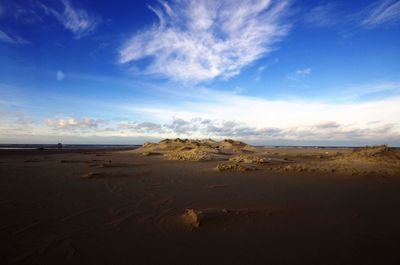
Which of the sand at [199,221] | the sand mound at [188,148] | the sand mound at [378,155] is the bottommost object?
the sand at [199,221]

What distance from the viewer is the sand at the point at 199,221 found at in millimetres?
3414

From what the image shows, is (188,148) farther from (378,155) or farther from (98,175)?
(378,155)

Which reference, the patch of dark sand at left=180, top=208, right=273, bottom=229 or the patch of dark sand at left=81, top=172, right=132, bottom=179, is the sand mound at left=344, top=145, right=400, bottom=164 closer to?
the patch of dark sand at left=180, top=208, right=273, bottom=229

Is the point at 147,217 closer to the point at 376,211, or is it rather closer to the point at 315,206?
the point at 315,206

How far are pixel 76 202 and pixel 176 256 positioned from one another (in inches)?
138

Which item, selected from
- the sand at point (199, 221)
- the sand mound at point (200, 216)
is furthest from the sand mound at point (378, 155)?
the sand mound at point (200, 216)

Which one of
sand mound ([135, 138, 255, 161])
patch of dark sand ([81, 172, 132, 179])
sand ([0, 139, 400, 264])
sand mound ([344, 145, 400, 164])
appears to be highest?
sand mound ([135, 138, 255, 161])

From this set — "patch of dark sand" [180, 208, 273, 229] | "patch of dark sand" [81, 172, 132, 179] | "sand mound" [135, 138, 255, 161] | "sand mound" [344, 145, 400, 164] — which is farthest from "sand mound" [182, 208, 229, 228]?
"sand mound" [135, 138, 255, 161]

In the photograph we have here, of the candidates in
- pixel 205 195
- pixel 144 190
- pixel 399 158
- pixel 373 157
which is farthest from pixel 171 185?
pixel 399 158

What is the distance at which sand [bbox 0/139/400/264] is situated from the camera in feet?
11.2

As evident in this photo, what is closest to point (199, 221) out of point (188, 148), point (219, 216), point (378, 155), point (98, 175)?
point (219, 216)

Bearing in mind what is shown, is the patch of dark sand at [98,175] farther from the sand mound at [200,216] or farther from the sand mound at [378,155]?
the sand mound at [378,155]

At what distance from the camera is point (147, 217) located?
4.93 m

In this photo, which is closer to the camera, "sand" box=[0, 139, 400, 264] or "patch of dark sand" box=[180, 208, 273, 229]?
"sand" box=[0, 139, 400, 264]
